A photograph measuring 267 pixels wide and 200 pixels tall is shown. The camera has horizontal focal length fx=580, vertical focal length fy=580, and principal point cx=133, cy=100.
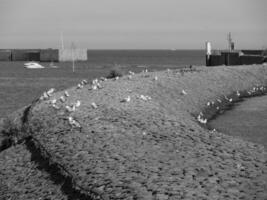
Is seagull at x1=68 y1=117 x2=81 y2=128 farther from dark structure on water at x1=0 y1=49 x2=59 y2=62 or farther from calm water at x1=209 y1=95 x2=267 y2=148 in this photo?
dark structure on water at x1=0 y1=49 x2=59 y2=62

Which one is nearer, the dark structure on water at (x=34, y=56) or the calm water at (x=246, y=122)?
the calm water at (x=246, y=122)

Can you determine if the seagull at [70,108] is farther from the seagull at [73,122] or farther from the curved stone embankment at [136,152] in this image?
the seagull at [73,122]

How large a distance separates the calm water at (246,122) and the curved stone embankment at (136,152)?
1.72 m

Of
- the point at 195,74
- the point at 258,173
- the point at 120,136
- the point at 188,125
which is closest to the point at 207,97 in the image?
the point at 195,74

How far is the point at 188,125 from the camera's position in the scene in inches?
503

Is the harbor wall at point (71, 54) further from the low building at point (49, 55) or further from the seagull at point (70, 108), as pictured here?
the seagull at point (70, 108)

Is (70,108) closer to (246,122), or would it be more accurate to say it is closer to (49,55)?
(246,122)

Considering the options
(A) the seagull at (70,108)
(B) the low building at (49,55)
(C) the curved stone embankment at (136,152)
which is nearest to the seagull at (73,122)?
(C) the curved stone embankment at (136,152)

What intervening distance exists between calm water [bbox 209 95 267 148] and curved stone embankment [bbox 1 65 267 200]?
172 centimetres

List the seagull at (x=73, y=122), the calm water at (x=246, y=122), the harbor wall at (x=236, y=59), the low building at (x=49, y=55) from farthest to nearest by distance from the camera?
1. the low building at (x=49, y=55)
2. the harbor wall at (x=236, y=59)
3. the calm water at (x=246, y=122)
4. the seagull at (x=73, y=122)

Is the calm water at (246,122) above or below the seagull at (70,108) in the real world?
below

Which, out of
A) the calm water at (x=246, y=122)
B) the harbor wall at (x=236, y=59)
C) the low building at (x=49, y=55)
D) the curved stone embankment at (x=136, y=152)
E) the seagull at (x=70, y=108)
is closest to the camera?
the curved stone embankment at (x=136, y=152)

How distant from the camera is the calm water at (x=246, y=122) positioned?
1411 centimetres

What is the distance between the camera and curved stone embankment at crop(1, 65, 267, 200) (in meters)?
8.44
